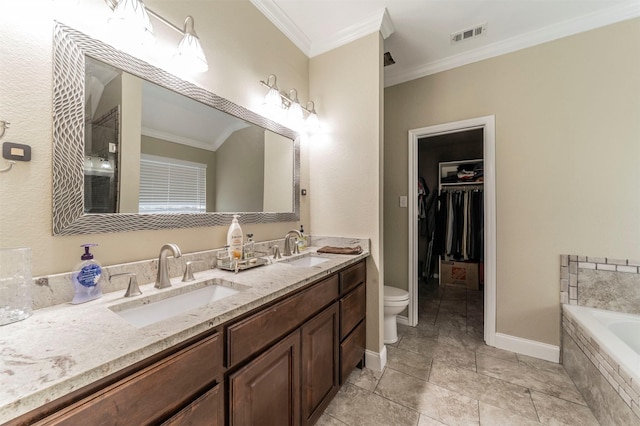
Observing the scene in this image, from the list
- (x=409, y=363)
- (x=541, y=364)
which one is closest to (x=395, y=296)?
(x=409, y=363)

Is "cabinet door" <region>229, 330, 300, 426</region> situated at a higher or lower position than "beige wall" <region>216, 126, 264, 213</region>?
lower

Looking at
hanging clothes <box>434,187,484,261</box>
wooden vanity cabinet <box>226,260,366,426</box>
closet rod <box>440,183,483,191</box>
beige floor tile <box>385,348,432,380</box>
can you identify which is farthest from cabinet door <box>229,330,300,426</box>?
closet rod <box>440,183,483,191</box>

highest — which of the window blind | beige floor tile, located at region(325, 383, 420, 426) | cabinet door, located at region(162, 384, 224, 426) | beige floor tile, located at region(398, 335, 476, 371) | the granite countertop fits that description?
the window blind

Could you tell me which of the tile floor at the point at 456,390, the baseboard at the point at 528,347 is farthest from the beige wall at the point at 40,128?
the baseboard at the point at 528,347

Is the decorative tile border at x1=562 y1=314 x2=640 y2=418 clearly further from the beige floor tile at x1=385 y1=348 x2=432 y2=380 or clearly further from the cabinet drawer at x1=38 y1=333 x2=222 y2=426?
the cabinet drawer at x1=38 y1=333 x2=222 y2=426

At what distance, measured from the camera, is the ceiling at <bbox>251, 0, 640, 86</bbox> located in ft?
5.89

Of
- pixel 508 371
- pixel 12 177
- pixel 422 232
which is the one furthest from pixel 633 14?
pixel 12 177

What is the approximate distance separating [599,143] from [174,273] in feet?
9.97

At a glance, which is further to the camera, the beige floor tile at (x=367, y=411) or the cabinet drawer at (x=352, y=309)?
the cabinet drawer at (x=352, y=309)

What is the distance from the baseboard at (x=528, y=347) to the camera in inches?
78.7

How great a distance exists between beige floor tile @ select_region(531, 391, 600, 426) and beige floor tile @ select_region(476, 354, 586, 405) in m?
0.07

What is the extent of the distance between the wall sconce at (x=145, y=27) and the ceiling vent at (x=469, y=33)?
2.09 meters

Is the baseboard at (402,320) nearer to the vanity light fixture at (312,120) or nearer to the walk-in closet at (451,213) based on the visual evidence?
the walk-in closet at (451,213)

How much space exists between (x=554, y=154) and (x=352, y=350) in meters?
2.25
